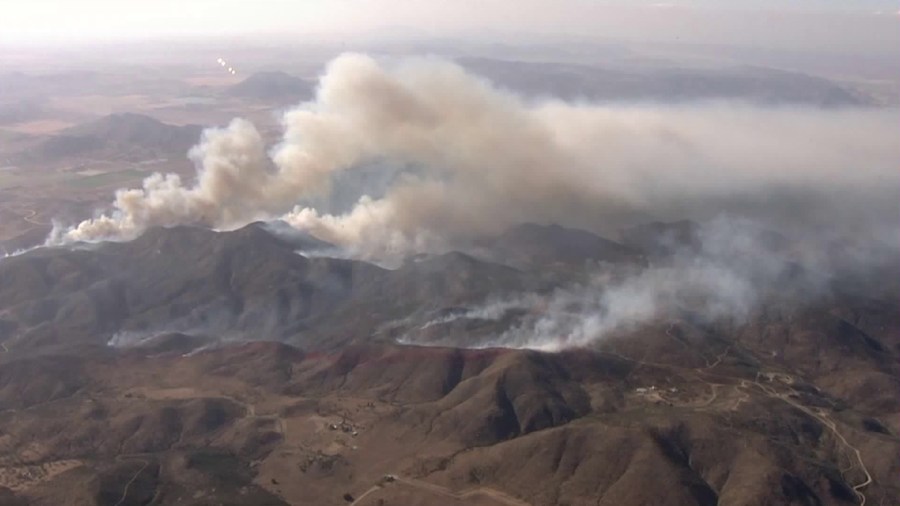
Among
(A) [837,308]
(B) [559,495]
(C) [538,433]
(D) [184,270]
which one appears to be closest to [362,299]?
(D) [184,270]

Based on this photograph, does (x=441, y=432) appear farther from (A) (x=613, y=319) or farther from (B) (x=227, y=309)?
(B) (x=227, y=309)

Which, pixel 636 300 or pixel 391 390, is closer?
pixel 391 390

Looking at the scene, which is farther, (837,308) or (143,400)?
(837,308)

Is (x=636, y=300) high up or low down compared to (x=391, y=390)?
up

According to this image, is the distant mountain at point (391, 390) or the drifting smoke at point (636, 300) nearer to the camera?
the distant mountain at point (391, 390)

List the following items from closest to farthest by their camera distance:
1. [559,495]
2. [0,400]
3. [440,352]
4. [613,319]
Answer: [559,495], [0,400], [440,352], [613,319]

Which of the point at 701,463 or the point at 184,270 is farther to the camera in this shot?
the point at 184,270

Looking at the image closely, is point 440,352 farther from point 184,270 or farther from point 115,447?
point 184,270

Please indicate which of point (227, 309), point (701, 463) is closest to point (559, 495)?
point (701, 463)

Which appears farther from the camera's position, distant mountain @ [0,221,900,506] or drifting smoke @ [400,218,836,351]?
drifting smoke @ [400,218,836,351]

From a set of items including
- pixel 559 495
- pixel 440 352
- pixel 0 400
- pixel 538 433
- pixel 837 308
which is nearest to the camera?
pixel 559 495
